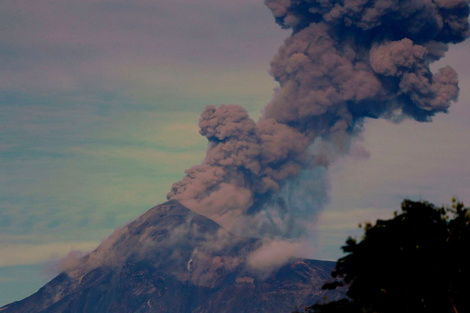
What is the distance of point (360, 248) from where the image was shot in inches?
1869

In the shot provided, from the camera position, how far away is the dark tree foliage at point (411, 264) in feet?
151

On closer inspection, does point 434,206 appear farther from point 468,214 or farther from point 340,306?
point 340,306

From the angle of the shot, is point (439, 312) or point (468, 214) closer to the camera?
point (439, 312)

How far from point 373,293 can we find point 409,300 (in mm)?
2220

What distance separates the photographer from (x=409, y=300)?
46.0m

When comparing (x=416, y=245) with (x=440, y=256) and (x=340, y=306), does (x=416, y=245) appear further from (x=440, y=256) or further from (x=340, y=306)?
(x=340, y=306)

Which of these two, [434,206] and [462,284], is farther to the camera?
[434,206]

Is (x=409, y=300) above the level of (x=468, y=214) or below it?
below

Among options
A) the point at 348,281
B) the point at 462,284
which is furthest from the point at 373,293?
the point at 462,284

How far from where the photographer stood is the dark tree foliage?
45.9 m

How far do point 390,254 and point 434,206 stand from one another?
4.62 meters

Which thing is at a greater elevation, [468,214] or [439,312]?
[468,214]

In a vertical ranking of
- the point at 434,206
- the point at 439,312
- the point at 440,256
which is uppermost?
the point at 434,206

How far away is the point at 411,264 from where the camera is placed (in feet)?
154
